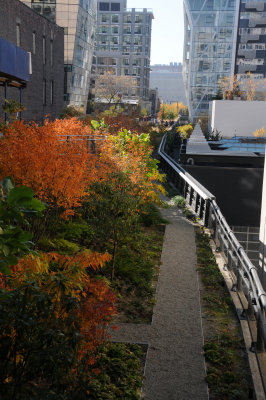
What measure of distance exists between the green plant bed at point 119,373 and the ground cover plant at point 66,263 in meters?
0.03

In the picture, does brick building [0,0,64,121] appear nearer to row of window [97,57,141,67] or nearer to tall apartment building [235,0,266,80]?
tall apartment building [235,0,266,80]

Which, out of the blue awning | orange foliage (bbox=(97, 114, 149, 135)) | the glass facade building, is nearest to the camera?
the blue awning

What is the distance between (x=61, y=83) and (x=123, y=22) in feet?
427

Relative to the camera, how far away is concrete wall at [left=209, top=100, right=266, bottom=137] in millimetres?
65188

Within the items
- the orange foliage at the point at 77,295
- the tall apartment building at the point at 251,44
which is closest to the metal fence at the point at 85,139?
the orange foliage at the point at 77,295

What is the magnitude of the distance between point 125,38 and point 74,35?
11919 cm

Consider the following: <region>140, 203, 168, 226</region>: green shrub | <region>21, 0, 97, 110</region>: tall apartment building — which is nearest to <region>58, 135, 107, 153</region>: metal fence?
<region>140, 203, 168, 226</region>: green shrub

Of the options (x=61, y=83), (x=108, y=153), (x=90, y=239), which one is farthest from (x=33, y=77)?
(x=90, y=239)

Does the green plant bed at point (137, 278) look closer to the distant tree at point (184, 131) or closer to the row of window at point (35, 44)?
the row of window at point (35, 44)

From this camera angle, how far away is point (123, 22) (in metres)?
172

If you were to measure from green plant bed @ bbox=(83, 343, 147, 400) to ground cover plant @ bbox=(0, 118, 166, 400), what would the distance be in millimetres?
25

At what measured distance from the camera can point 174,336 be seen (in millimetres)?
8578

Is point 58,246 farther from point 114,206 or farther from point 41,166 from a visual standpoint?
point 41,166

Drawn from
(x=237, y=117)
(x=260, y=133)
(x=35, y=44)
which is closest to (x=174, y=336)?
(x=35, y=44)
